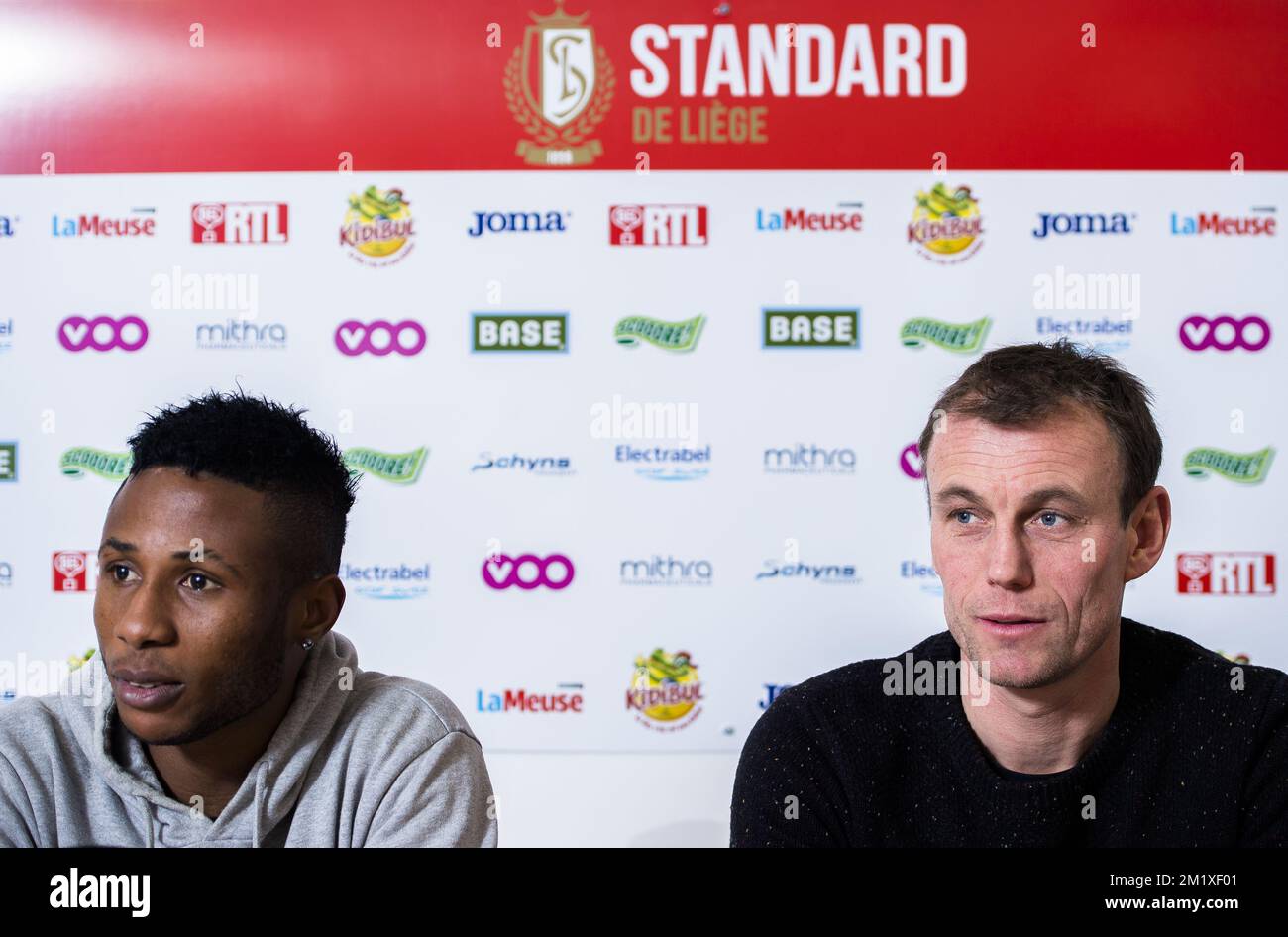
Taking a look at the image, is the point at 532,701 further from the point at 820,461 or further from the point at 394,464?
the point at 820,461

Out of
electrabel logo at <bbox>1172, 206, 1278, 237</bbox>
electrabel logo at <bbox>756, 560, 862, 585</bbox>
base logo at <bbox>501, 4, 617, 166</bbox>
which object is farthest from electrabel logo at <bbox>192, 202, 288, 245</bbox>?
electrabel logo at <bbox>1172, 206, 1278, 237</bbox>

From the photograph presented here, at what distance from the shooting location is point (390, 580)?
2.11 m

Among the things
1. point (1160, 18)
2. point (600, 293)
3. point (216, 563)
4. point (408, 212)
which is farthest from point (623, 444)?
point (1160, 18)

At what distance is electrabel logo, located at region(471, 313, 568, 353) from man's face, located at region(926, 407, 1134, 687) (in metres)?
1.03

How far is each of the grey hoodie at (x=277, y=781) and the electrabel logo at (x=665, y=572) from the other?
2.71 feet

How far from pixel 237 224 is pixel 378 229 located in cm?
29

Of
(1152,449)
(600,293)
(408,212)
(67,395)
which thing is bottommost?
(1152,449)

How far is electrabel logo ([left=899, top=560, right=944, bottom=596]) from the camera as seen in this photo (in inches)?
82.5

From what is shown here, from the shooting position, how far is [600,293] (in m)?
2.12

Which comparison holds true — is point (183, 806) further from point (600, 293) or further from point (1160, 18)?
point (1160, 18)

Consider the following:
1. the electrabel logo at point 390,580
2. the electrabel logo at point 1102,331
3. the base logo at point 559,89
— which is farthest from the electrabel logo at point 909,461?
the electrabel logo at point 390,580

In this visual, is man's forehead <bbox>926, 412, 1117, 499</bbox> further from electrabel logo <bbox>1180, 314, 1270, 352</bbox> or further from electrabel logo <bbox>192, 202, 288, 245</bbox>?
electrabel logo <bbox>192, 202, 288, 245</bbox>

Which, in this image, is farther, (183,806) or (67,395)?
(67,395)
